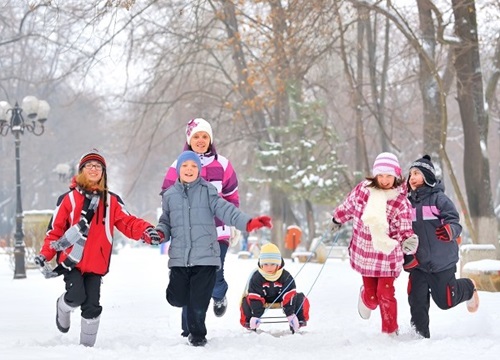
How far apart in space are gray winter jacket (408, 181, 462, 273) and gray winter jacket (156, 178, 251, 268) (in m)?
1.62

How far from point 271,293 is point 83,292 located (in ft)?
6.81

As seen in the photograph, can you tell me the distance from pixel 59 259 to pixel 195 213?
3.68 feet

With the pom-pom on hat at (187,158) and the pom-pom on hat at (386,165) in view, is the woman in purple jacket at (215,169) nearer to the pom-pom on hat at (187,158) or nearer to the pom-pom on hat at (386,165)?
the pom-pom on hat at (187,158)

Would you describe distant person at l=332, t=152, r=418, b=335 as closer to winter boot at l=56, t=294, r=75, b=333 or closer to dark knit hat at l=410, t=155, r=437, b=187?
dark knit hat at l=410, t=155, r=437, b=187

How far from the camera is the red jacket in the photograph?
709 centimetres

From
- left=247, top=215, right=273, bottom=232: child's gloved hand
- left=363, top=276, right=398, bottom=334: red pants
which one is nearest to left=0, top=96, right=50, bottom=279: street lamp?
left=363, top=276, right=398, bottom=334: red pants

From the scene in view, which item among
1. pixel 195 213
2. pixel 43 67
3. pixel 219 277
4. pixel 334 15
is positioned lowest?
pixel 219 277

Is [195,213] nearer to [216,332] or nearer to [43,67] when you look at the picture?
[216,332]

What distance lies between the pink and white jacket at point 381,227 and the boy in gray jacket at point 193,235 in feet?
3.79

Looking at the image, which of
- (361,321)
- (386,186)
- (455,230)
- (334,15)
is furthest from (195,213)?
(334,15)

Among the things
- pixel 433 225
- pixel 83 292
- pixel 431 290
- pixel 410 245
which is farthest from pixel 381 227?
pixel 83 292

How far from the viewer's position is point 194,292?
23.9 ft

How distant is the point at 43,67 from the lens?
54.7m

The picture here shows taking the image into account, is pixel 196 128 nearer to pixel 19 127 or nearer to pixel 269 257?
pixel 269 257
